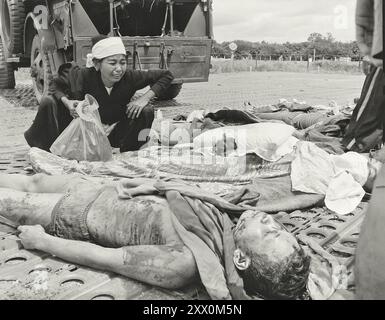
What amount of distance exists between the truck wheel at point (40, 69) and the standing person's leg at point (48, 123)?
331cm

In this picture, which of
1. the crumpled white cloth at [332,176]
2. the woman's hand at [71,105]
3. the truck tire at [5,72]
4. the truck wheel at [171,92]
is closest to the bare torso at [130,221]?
the crumpled white cloth at [332,176]

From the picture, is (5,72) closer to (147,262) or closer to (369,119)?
(369,119)

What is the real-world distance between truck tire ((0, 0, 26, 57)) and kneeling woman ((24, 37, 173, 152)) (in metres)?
4.75

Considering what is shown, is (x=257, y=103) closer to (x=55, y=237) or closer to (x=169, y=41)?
(x=169, y=41)

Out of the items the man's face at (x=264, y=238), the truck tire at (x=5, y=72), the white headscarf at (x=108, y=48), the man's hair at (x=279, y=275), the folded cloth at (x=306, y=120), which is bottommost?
the man's hair at (x=279, y=275)

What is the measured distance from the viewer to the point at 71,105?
3.97m

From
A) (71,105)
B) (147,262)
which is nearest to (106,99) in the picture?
(71,105)

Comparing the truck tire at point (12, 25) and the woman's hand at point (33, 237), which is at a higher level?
the truck tire at point (12, 25)

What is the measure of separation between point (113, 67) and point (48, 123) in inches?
29.3

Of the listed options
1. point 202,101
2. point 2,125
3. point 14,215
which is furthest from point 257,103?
point 14,215

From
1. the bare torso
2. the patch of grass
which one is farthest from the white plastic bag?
the patch of grass

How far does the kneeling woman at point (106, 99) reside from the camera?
4113mm

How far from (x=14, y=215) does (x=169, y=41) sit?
539cm

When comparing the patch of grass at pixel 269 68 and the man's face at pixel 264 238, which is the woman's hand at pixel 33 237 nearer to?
the man's face at pixel 264 238
